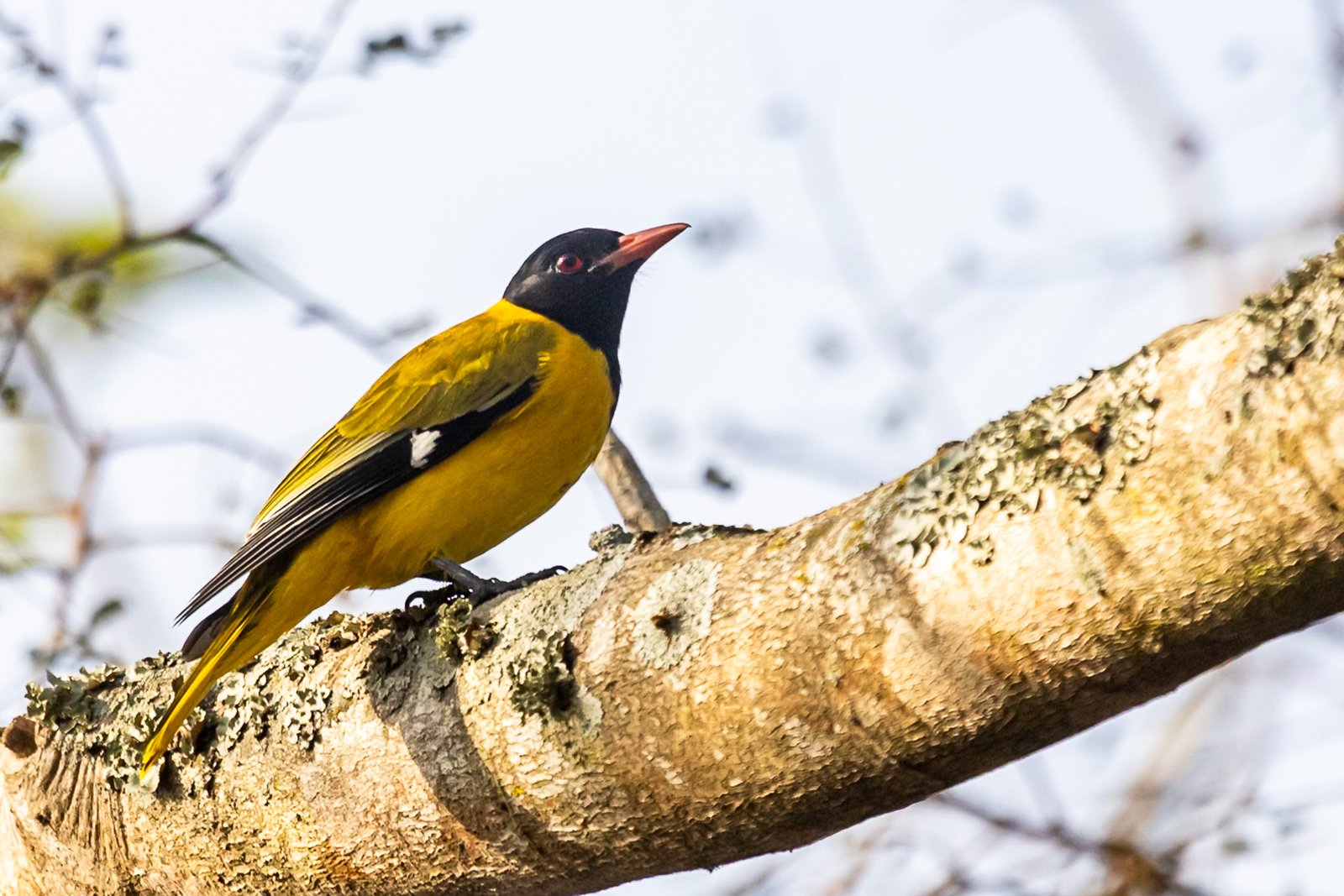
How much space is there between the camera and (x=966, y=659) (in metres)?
1.92

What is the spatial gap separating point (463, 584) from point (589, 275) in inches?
80.0

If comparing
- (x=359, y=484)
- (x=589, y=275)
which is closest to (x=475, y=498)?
(x=359, y=484)

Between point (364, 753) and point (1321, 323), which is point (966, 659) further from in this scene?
point (364, 753)

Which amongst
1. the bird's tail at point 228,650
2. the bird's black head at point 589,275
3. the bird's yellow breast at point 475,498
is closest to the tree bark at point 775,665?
the bird's tail at point 228,650

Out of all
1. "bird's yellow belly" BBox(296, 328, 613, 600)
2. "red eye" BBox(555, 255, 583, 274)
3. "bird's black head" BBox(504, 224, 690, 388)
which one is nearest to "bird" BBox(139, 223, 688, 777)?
"bird's yellow belly" BBox(296, 328, 613, 600)

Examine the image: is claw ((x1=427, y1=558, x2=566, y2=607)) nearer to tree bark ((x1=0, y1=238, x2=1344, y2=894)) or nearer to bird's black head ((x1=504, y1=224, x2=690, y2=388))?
tree bark ((x1=0, y1=238, x2=1344, y2=894))

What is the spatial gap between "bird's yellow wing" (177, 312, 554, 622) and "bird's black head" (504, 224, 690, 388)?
16.5 inches

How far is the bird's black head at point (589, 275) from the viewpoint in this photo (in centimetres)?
564

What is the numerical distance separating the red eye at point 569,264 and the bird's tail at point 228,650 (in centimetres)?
221

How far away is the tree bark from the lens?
65.9 inches

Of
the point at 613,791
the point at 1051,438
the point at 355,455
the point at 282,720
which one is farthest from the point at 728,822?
the point at 355,455

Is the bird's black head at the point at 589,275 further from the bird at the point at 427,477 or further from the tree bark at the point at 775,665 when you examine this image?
the tree bark at the point at 775,665

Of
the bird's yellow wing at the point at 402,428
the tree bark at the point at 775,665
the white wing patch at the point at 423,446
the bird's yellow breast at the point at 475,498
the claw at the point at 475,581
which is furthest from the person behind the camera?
the white wing patch at the point at 423,446

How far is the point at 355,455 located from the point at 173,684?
125 centimetres
